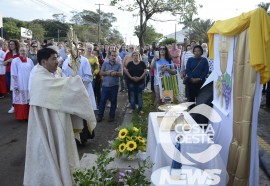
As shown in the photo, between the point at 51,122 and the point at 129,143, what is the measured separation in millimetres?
1068

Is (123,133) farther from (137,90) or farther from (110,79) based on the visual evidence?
(137,90)

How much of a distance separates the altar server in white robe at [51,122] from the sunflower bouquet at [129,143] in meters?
0.69

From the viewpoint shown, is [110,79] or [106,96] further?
[106,96]

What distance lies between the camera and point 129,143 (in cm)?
405

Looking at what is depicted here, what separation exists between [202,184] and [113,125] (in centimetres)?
484

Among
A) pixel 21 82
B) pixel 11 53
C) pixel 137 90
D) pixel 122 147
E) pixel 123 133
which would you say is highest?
pixel 11 53

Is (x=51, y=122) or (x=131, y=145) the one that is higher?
(x=51, y=122)

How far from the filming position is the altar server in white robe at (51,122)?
347cm

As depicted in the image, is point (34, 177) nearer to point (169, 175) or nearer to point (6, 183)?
point (6, 183)

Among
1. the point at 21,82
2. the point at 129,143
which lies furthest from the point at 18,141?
the point at 129,143

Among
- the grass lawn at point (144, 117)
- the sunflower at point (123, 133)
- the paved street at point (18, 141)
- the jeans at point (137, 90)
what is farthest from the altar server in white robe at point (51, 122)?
the jeans at point (137, 90)

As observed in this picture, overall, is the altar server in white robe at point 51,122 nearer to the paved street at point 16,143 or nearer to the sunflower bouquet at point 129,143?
the paved street at point 16,143

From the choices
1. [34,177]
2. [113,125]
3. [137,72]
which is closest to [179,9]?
[137,72]

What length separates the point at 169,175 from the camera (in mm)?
2820
